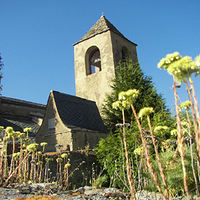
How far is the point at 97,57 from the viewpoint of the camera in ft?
82.5

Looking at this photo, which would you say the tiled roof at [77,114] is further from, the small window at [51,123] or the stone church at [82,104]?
the small window at [51,123]

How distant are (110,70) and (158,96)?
5.55 metres

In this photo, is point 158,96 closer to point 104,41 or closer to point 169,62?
point 104,41

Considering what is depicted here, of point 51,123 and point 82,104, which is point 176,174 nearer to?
point 51,123

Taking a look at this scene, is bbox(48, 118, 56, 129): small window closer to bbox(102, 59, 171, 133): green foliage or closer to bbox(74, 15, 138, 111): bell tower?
bbox(102, 59, 171, 133): green foliage

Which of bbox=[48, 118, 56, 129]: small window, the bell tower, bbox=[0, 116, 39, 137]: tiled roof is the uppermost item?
the bell tower

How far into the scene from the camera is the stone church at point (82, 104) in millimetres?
14250

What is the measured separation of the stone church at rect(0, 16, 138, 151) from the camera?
1425cm

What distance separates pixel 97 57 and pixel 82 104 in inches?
335

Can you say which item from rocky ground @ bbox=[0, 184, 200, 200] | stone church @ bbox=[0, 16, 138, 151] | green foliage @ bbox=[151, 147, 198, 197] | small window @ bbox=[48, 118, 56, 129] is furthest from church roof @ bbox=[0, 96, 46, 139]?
green foliage @ bbox=[151, 147, 198, 197]

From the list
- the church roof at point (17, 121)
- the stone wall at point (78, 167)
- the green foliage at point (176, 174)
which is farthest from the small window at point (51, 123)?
the green foliage at point (176, 174)

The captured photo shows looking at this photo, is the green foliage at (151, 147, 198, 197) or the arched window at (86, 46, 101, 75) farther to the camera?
the arched window at (86, 46, 101, 75)

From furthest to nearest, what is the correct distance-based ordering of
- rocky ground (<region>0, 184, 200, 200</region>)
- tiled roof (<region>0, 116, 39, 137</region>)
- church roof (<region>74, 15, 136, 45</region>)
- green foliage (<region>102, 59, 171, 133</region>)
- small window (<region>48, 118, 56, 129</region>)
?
church roof (<region>74, 15, 136, 45</region>)
tiled roof (<region>0, 116, 39, 137</region>)
green foliage (<region>102, 59, 171, 133</region>)
small window (<region>48, 118, 56, 129</region>)
rocky ground (<region>0, 184, 200, 200</region>)

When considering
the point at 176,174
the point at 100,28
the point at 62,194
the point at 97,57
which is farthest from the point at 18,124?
the point at 176,174
